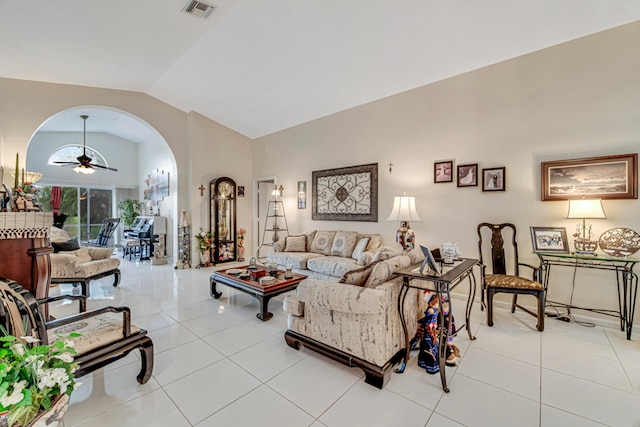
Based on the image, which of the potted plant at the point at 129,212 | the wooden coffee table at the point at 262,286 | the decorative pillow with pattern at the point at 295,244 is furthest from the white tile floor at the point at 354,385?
the potted plant at the point at 129,212

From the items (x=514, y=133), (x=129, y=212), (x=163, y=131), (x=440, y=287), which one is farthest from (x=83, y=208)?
(x=514, y=133)

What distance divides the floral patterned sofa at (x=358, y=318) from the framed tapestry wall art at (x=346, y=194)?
2495 mm

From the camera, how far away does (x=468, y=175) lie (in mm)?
3891

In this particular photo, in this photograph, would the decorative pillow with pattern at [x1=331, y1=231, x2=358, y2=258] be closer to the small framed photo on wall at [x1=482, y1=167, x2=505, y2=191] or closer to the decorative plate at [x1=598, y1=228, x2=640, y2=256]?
the small framed photo on wall at [x1=482, y1=167, x2=505, y2=191]

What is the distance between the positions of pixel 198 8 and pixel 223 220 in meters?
4.42

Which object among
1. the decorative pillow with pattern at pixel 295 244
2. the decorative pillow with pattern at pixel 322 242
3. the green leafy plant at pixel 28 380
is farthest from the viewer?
the decorative pillow with pattern at pixel 295 244

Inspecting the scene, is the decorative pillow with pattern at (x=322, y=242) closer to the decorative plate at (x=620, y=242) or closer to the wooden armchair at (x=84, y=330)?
the wooden armchair at (x=84, y=330)

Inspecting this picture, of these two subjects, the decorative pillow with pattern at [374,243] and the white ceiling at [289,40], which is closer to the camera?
the white ceiling at [289,40]

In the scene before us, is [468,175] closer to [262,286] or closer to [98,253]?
[262,286]

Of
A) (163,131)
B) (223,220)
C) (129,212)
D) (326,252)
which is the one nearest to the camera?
(326,252)

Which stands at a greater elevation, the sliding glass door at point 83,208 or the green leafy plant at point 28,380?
the sliding glass door at point 83,208

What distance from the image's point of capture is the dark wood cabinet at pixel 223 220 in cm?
655

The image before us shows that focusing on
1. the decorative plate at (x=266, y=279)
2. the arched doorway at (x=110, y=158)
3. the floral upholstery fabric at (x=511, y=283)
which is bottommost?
the decorative plate at (x=266, y=279)

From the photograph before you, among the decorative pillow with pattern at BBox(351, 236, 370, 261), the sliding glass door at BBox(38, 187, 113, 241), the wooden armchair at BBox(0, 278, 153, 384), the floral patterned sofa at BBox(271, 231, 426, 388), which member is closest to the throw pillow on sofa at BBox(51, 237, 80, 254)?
the wooden armchair at BBox(0, 278, 153, 384)
